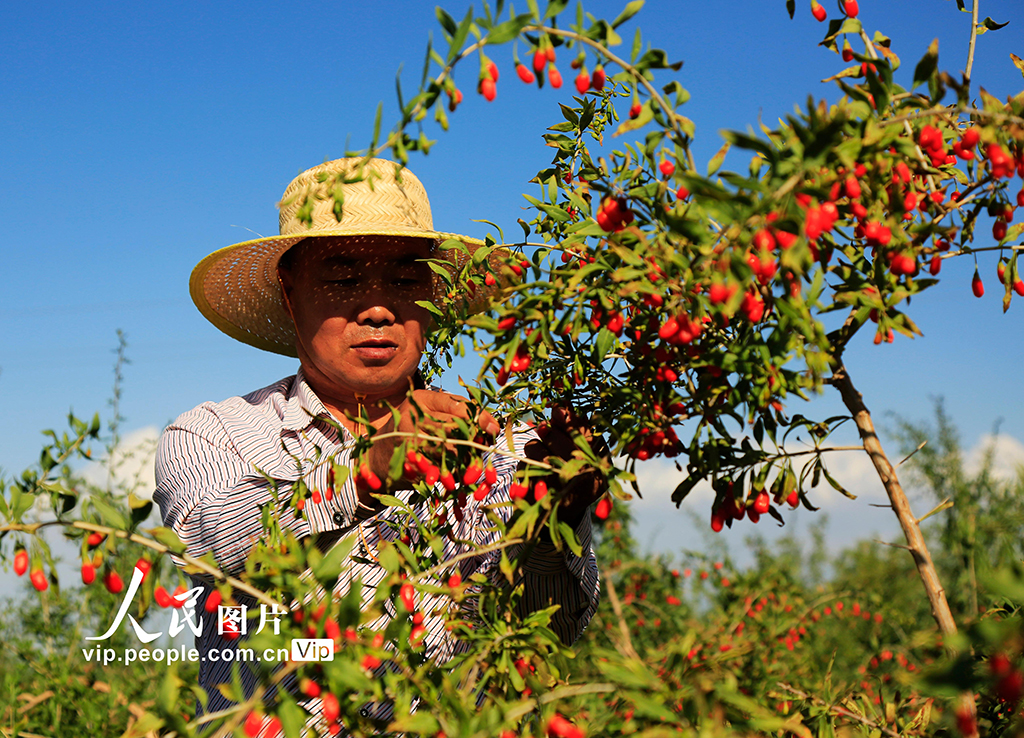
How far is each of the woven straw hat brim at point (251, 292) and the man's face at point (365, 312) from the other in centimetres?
11

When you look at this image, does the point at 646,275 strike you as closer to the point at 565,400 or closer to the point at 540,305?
the point at 540,305

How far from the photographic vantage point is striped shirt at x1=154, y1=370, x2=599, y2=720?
187cm

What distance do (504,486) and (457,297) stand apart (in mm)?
705

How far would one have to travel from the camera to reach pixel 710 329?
1249 mm

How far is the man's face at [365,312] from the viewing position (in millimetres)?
2492

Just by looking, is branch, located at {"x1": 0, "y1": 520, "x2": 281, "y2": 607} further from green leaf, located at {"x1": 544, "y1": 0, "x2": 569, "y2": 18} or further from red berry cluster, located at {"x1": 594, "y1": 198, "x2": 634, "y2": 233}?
green leaf, located at {"x1": 544, "y1": 0, "x2": 569, "y2": 18}

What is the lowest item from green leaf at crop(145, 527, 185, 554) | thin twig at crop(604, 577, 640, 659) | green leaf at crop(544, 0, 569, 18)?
thin twig at crop(604, 577, 640, 659)

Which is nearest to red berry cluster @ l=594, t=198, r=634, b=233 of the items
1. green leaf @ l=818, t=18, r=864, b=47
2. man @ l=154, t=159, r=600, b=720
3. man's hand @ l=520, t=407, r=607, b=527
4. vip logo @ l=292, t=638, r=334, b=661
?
man's hand @ l=520, t=407, r=607, b=527

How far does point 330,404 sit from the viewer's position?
276 centimetres

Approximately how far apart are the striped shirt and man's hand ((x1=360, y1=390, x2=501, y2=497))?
0.26 m

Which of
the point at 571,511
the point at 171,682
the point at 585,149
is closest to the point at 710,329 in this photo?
the point at 571,511

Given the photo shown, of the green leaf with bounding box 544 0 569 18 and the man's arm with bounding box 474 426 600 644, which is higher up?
the green leaf with bounding box 544 0 569 18

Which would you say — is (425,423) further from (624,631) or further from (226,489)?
(226,489)

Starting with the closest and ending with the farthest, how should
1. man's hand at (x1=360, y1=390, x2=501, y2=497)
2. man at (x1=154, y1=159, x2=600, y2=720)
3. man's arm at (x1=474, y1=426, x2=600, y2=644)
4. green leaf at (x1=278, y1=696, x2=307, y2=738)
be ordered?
green leaf at (x1=278, y1=696, x2=307, y2=738) < man's hand at (x1=360, y1=390, x2=501, y2=497) < man at (x1=154, y1=159, x2=600, y2=720) < man's arm at (x1=474, y1=426, x2=600, y2=644)
